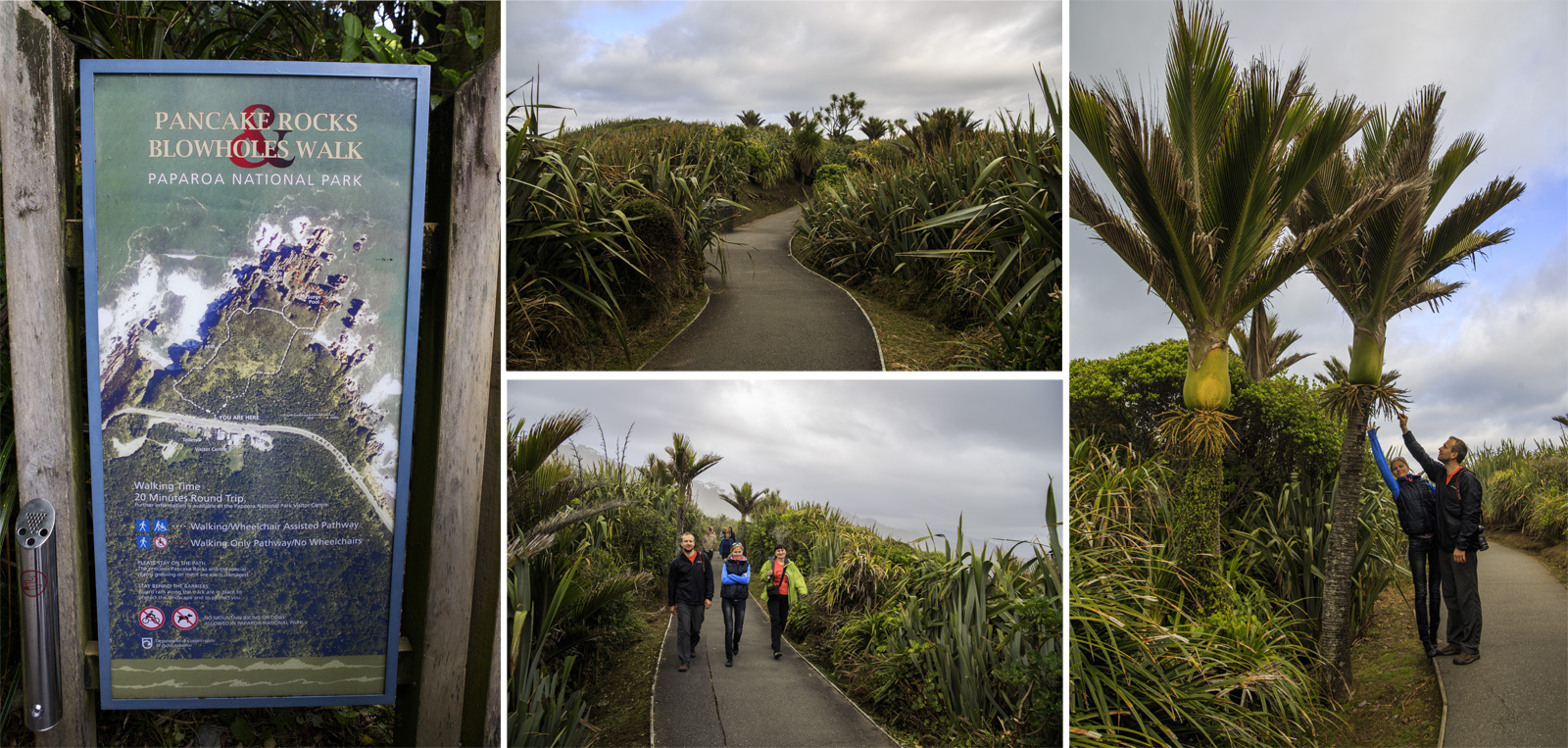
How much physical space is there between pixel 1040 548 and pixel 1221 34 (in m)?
2.75

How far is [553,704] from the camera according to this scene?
1896 millimetres

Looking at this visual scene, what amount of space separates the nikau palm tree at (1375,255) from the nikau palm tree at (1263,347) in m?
0.59

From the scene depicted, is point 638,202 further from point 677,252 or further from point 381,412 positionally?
point 381,412

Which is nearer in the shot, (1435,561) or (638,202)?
(638,202)

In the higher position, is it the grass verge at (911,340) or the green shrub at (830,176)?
the green shrub at (830,176)

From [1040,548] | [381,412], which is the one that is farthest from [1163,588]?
[381,412]

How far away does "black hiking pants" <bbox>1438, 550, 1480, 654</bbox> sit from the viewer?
4.63 m

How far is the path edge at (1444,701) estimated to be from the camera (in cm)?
439

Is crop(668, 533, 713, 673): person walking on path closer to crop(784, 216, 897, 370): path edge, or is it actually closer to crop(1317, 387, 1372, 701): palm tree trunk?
crop(784, 216, 897, 370): path edge

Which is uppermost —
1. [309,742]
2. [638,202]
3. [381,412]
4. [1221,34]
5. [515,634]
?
[1221,34]

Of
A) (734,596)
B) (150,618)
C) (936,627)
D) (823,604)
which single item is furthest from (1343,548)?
(150,618)

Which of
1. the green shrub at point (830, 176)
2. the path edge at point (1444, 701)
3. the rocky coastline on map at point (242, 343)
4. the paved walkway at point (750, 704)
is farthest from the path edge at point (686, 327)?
the path edge at point (1444, 701)

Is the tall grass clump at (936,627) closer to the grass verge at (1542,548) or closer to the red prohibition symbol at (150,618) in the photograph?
the red prohibition symbol at (150,618)

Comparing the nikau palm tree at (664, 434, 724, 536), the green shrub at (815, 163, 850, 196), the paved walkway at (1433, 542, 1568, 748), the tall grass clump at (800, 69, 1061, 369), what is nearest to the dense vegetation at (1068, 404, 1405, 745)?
the paved walkway at (1433, 542, 1568, 748)
